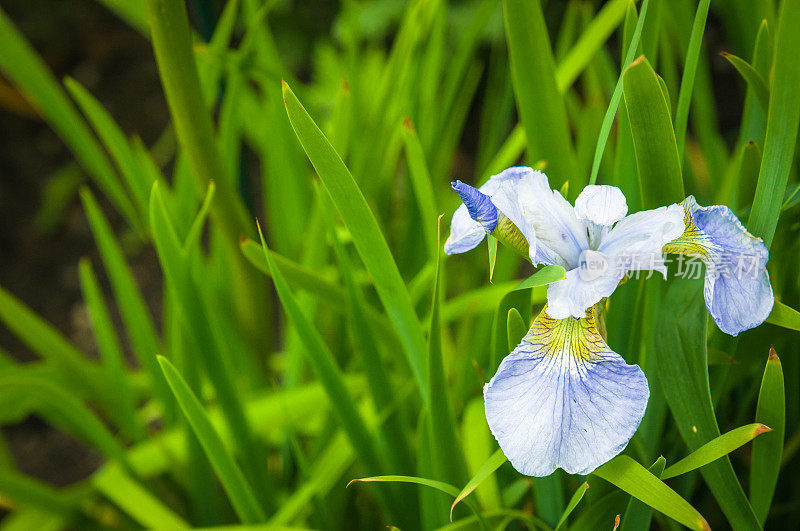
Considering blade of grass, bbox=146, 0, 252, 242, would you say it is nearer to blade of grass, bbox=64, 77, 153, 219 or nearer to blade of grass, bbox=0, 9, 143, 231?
blade of grass, bbox=64, 77, 153, 219

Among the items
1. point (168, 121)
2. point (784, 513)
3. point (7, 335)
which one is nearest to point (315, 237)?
point (784, 513)

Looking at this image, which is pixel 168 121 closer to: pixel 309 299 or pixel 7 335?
pixel 7 335

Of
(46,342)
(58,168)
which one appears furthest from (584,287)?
(58,168)

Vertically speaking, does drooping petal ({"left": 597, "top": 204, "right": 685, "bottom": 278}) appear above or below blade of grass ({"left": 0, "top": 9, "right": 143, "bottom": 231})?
below

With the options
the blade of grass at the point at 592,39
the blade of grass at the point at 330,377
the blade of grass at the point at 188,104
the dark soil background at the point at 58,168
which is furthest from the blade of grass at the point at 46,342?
the blade of grass at the point at 592,39

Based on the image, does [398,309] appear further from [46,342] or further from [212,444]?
[46,342]

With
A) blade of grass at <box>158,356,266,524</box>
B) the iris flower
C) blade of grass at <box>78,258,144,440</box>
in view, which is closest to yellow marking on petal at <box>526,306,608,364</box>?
the iris flower

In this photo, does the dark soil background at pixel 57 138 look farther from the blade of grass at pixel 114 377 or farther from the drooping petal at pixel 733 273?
the drooping petal at pixel 733 273
